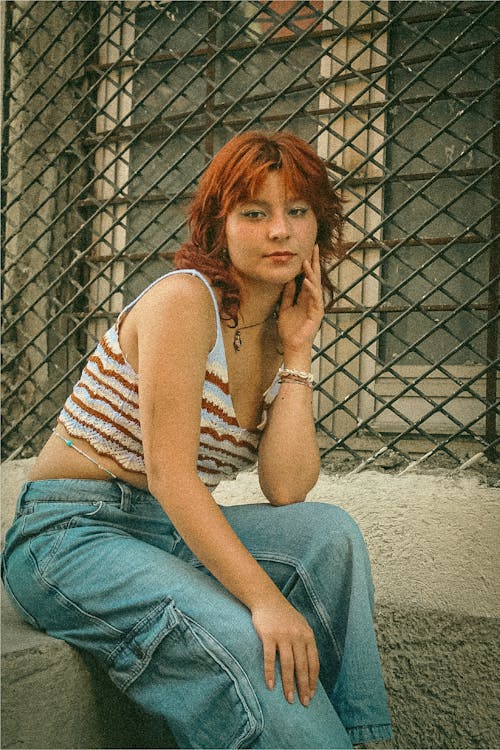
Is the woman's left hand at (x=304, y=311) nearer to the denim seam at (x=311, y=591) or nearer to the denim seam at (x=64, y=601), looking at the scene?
the denim seam at (x=311, y=591)

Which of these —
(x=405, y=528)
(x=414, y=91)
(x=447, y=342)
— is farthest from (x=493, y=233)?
(x=405, y=528)

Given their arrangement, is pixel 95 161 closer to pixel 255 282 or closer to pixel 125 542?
pixel 255 282

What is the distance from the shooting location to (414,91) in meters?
3.12

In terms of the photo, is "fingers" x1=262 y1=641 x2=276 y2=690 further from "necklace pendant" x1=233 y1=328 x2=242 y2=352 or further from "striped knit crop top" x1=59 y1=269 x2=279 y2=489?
"necklace pendant" x1=233 y1=328 x2=242 y2=352

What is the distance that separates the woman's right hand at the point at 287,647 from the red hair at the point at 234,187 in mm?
708

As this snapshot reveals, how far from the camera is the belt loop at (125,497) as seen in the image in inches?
59.6

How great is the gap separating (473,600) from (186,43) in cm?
308

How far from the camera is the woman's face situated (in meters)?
1.62

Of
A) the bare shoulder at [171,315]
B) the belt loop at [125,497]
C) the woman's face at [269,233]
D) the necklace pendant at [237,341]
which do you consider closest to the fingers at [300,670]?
the belt loop at [125,497]

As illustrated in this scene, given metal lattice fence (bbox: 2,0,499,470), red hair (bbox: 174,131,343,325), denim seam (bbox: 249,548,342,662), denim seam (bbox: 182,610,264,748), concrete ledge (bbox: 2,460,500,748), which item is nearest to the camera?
denim seam (bbox: 182,610,264,748)

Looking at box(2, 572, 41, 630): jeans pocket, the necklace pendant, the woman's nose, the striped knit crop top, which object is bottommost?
box(2, 572, 41, 630): jeans pocket

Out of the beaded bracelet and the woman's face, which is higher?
the woman's face

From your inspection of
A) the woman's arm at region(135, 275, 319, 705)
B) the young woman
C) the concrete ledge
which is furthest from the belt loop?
the concrete ledge

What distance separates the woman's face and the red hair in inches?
0.7
